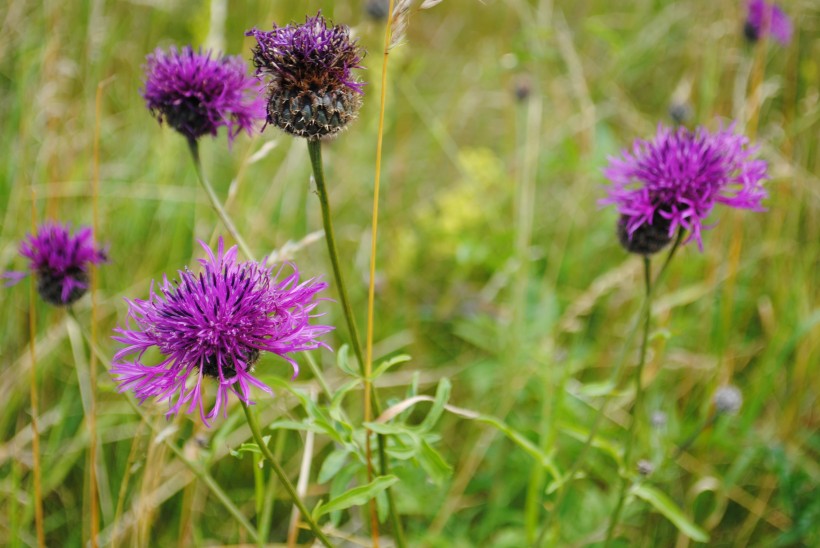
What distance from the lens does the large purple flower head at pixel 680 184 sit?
161 cm

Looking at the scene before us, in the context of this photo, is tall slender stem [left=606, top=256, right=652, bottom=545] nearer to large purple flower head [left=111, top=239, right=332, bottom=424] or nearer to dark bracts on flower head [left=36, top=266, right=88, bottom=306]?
large purple flower head [left=111, top=239, right=332, bottom=424]

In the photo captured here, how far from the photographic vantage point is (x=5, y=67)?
3.64 metres

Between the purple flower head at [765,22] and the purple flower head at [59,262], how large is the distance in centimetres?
267

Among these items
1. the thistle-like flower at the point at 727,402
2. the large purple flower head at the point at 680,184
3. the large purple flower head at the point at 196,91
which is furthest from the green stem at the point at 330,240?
the thistle-like flower at the point at 727,402

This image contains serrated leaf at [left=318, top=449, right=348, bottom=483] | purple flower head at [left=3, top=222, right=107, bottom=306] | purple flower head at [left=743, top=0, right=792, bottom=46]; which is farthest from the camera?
purple flower head at [left=743, top=0, right=792, bottom=46]

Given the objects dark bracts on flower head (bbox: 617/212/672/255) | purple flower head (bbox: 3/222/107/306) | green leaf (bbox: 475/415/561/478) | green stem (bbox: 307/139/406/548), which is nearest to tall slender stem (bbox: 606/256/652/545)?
dark bracts on flower head (bbox: 617/212/672/255)

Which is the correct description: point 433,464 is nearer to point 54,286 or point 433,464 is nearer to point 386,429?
point 386,429

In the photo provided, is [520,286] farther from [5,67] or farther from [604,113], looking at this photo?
[5,67]

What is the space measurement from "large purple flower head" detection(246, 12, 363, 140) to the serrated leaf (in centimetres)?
74

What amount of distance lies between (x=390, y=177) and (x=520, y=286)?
5.49 feet

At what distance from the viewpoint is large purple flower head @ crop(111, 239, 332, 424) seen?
1.25m

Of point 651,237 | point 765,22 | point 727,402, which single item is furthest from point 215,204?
point 765,22

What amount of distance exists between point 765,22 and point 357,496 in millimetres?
2623

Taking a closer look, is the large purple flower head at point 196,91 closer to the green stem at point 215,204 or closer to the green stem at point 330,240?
the green stem at point 215,204
